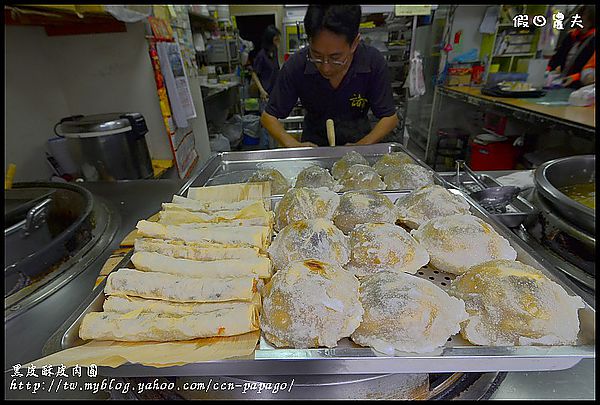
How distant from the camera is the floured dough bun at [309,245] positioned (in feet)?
2.97

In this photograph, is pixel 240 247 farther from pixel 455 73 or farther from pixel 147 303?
pixel 455 73

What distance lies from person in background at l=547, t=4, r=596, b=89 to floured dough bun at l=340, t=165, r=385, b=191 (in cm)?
430

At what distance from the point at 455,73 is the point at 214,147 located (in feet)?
13.1

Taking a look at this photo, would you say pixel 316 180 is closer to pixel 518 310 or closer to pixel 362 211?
pixel 362 211

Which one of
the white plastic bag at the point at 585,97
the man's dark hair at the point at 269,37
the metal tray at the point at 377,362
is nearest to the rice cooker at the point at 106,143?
the metal tray at the point at 377,362

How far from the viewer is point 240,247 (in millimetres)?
941

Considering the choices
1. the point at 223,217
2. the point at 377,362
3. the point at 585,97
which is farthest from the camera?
the point at 585,97

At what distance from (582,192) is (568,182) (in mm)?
68

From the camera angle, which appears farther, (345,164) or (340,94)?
(340,94)

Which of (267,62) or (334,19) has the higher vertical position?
(334,19)

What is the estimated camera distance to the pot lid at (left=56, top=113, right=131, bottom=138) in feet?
6.99

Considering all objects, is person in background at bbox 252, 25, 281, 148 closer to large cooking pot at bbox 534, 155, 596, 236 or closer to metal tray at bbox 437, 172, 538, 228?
metal tray at bbox 437, 172, 538, 228

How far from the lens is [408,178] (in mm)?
1361

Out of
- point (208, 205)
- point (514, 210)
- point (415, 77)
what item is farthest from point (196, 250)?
point (415, 77)
